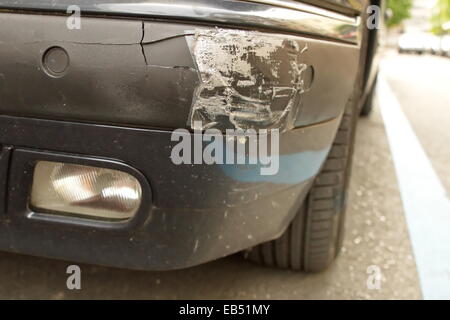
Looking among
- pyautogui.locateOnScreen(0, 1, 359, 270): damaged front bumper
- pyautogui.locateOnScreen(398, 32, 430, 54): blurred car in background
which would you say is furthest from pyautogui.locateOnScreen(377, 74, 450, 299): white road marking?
pyautogui.locateOnScreen(398, 32, 430, 54): blurred car in background

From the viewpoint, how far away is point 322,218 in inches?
61.0

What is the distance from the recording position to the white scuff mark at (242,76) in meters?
0.92

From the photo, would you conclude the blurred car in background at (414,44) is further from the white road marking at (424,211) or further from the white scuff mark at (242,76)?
the white scuff mark at (242,76)

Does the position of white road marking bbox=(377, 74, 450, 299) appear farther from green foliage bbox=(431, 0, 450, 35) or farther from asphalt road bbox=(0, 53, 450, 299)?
green foliage bbox=(431, 0, 450, 35)

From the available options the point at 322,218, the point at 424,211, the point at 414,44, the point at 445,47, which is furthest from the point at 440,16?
the point at 322,218

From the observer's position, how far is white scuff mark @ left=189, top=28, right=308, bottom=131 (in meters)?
0.92

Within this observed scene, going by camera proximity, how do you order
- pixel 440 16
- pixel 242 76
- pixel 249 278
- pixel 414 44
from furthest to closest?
pixel 440 16 → pixel 414 44 → pixel 249 278 → pixel 242 76

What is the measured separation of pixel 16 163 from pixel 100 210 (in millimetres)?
220

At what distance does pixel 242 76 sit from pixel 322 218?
30.7 inches

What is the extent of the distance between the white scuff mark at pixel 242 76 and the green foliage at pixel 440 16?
168 feet

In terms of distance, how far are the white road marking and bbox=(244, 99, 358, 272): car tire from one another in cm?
41

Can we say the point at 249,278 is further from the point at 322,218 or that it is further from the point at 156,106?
the point at 156,106
